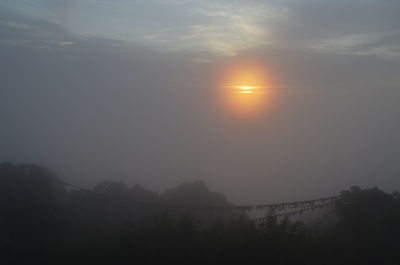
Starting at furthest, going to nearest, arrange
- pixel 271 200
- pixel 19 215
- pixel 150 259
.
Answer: pixel 271 200, pixel 19 215, pixel 150 259

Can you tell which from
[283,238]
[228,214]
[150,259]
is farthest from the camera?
[228,214]

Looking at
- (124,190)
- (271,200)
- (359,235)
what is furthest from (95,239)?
(271,200)

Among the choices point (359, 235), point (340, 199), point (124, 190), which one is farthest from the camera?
point (124, 190)

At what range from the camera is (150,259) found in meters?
20.3

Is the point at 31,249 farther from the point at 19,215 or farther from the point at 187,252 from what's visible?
the point at 19,215

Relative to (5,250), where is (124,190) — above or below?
above

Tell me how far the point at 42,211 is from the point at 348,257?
78.7 ft

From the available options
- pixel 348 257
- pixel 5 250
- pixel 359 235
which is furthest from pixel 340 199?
pixel 5 250

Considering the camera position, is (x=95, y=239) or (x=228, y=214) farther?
(x=228, y=214)

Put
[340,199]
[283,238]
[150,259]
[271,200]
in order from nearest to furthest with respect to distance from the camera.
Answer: [150,259], [283,238], [340,199], [271,200]

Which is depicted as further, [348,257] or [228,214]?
[228,214]

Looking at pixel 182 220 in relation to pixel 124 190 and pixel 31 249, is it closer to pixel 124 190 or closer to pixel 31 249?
pixel 31 249

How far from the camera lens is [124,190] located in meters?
54.9

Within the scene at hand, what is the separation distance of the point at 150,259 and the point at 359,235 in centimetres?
1354
